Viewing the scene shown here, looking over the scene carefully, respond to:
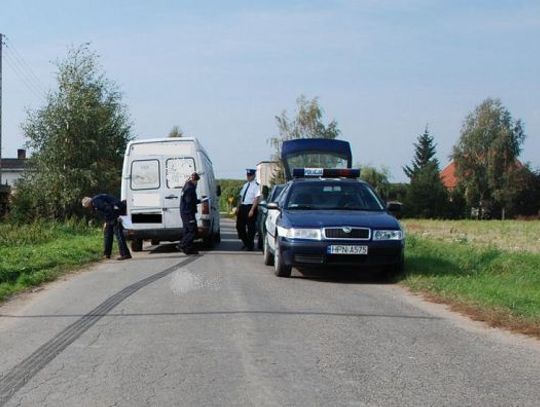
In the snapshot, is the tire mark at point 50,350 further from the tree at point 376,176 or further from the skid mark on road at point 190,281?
the tree at point 376,176

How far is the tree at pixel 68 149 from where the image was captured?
1240 inches

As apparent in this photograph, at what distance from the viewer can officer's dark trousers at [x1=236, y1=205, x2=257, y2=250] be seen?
60.0 ft

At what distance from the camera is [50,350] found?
21.4 feet

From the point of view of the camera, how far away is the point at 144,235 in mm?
17109

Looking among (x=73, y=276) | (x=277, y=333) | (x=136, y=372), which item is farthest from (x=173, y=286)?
(x=136, y=372)

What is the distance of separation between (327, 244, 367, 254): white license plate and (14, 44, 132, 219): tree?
22058mm

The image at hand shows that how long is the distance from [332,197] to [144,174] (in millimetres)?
6080

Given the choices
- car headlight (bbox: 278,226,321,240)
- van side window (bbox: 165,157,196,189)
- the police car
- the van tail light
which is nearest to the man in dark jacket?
van side window (bbox: 165,157,196,189)

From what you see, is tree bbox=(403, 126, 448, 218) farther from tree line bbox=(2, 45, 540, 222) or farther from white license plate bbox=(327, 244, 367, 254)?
white license plate bbox=(327, 244, 367, 254)

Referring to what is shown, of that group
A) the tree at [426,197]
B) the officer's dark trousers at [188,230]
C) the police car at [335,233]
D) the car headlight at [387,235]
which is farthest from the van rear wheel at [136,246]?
the tree at [426,197]

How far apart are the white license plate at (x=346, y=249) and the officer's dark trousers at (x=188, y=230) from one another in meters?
5.68

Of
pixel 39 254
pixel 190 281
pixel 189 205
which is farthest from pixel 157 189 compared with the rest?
pixel 190 281

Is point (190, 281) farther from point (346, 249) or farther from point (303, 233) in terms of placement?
point (346, 249)

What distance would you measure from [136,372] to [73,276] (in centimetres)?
742
